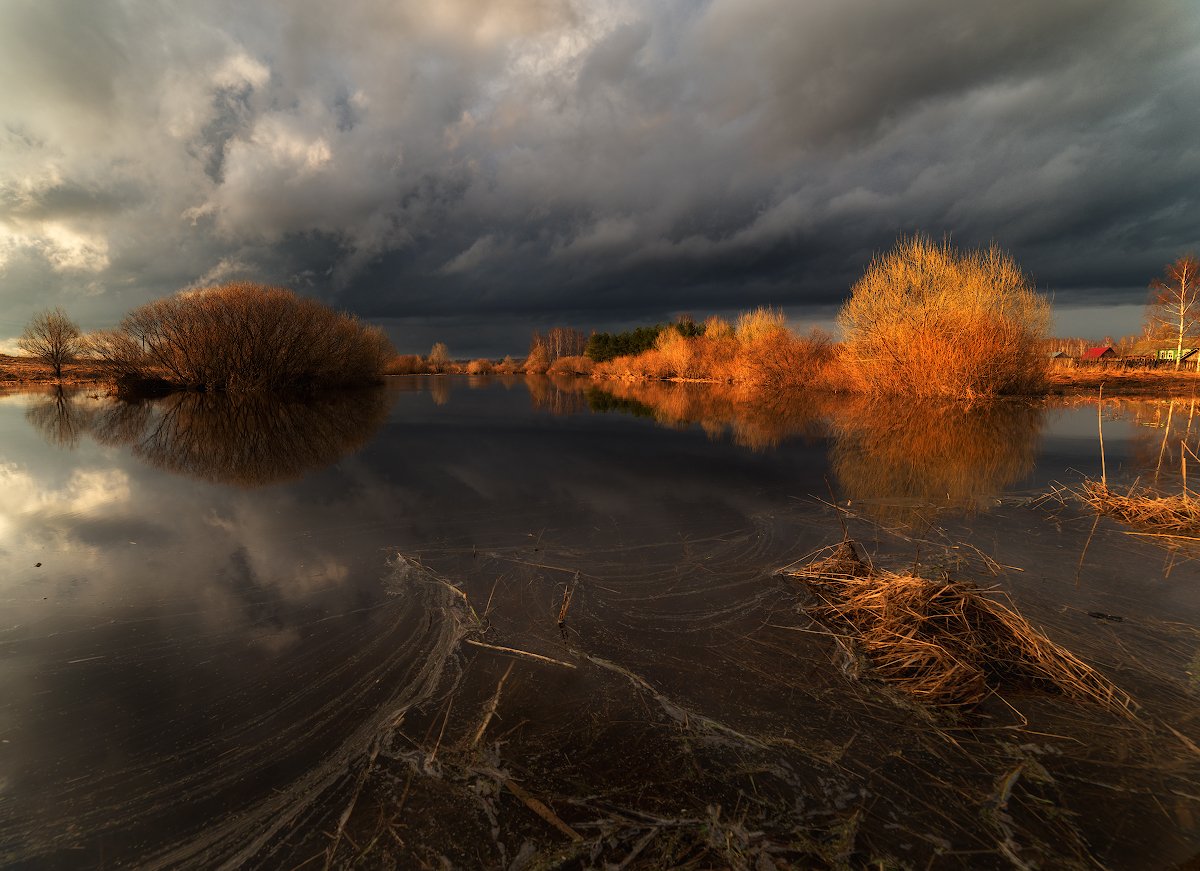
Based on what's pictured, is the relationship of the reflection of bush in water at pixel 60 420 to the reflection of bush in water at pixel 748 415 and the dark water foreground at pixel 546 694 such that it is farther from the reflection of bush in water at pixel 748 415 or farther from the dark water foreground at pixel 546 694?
the reflection of bush in water at pixel 748 415

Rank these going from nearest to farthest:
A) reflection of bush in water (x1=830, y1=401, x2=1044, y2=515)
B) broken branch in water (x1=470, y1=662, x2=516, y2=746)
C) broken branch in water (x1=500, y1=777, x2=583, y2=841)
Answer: broken branch in water (x1=500, y1=777, x2=583, y2=841) → broken branch in water (x1=470, y1=662, x2=516, y2=746) → reflection of bush in water (x1=830, y1=401, x2=1044, y2=515)

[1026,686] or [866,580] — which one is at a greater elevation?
[866,580]

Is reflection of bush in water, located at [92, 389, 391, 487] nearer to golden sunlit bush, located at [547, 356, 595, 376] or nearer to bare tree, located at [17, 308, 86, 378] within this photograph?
bare tree, located at [17, 308, 86, 378]

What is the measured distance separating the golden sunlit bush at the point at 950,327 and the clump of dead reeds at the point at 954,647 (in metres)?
22.3

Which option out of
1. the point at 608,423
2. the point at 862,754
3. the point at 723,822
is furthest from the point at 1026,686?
the point at 608,423

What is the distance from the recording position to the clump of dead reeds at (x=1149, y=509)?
18.6ft

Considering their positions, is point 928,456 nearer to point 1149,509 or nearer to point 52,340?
point 1149,509

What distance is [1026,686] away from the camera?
2.92m

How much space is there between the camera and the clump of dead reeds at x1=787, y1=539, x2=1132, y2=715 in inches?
111

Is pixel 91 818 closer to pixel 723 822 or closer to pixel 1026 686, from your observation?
pixel 723 822

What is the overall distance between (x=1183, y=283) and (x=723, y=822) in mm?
46851

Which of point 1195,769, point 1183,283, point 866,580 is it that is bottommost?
point 1195,769

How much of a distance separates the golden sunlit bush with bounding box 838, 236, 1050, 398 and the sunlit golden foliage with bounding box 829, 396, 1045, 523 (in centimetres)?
405

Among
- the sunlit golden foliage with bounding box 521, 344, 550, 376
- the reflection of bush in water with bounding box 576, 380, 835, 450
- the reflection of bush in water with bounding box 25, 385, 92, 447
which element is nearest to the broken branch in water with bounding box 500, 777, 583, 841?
the reflection of bush in water with bounding box 576, 380, 835, 450
